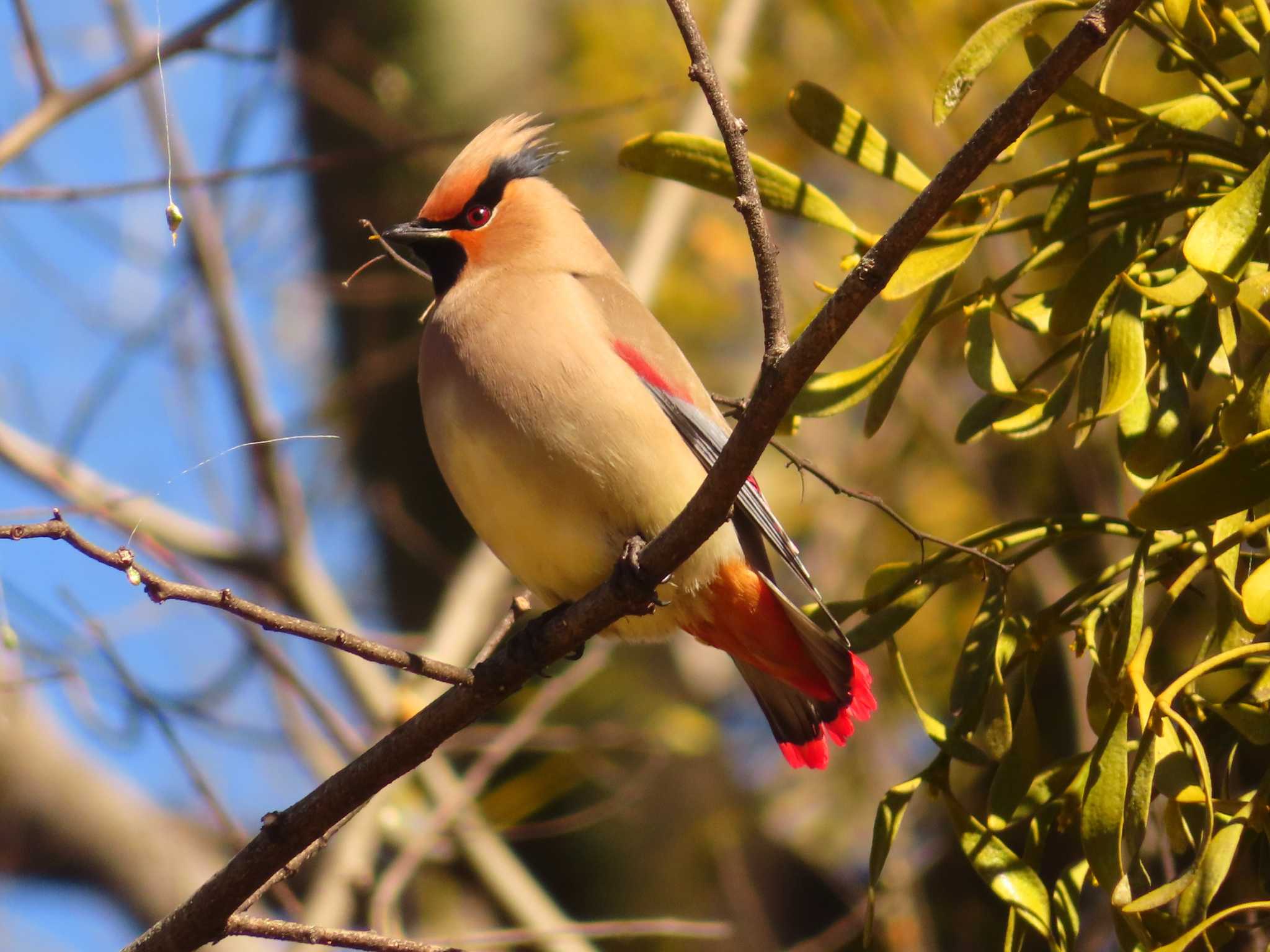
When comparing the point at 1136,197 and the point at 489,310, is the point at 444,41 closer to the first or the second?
the point at 489,310

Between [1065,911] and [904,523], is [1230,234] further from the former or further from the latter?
[1065,911]

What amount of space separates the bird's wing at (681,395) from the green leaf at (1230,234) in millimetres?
1219

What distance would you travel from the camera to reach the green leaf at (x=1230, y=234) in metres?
1.65

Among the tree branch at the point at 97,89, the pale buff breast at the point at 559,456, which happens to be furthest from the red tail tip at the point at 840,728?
the tree branch at the point at 97,89

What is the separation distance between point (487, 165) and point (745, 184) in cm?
174

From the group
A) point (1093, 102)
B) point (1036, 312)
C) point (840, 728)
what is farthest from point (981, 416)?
point (840, 728)

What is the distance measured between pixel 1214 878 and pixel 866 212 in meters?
4.15

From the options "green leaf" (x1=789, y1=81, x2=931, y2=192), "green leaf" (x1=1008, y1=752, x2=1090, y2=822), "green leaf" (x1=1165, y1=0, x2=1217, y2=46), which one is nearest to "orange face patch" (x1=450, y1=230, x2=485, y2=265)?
"green leaf" (x1=789, y1=81, x2=931, y2=192)

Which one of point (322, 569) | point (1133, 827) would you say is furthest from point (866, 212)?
point (1133, 827)

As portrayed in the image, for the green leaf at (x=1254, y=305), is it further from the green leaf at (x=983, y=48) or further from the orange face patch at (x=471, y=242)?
the orange face patch at (x=471, y=242)

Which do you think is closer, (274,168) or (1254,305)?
(1254,305)

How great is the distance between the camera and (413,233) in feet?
11.1

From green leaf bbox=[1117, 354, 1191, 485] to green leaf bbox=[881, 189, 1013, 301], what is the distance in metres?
0.32

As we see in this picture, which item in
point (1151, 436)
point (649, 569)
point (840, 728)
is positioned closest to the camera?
point (1151, 436)
